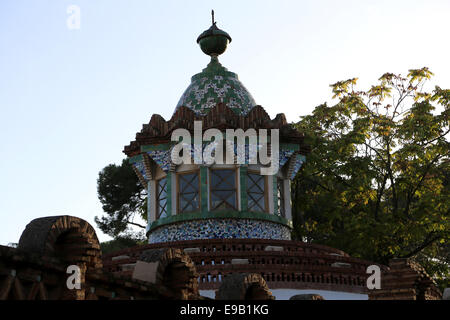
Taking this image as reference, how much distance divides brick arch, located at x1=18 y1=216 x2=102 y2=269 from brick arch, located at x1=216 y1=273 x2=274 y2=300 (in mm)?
1825

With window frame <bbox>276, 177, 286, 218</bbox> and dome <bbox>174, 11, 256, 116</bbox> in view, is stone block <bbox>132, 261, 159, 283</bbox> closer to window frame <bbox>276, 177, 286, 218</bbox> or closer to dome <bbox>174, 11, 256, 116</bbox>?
Result: window frame <bbox>276, 177, 286, 218</bbox>

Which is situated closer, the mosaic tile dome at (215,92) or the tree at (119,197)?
the mosaic tile dome at (215,92)

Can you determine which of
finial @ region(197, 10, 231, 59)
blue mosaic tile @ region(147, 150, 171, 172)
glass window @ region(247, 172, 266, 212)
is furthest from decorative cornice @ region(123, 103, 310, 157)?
finial @ region(197, 10, 231, 59)

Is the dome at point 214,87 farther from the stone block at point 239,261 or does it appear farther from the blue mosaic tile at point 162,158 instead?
the stone block at point 239,261

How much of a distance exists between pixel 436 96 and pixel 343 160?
3.63m

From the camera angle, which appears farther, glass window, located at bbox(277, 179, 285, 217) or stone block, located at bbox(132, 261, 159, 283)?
A: glass window, located at bbox(277, 179, 285, 217)

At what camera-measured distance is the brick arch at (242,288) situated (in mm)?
8339

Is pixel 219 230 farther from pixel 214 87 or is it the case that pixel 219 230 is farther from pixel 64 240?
pixel 64 240

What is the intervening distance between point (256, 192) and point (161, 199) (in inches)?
104

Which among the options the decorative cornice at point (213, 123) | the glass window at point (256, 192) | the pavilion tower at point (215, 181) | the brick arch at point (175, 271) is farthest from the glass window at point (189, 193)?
the brick arch at point (175, 271)

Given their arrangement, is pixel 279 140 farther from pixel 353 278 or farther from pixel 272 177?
pixel 353 278

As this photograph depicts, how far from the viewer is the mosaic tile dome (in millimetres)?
19500

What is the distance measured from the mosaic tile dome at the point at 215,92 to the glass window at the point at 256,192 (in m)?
2.14
